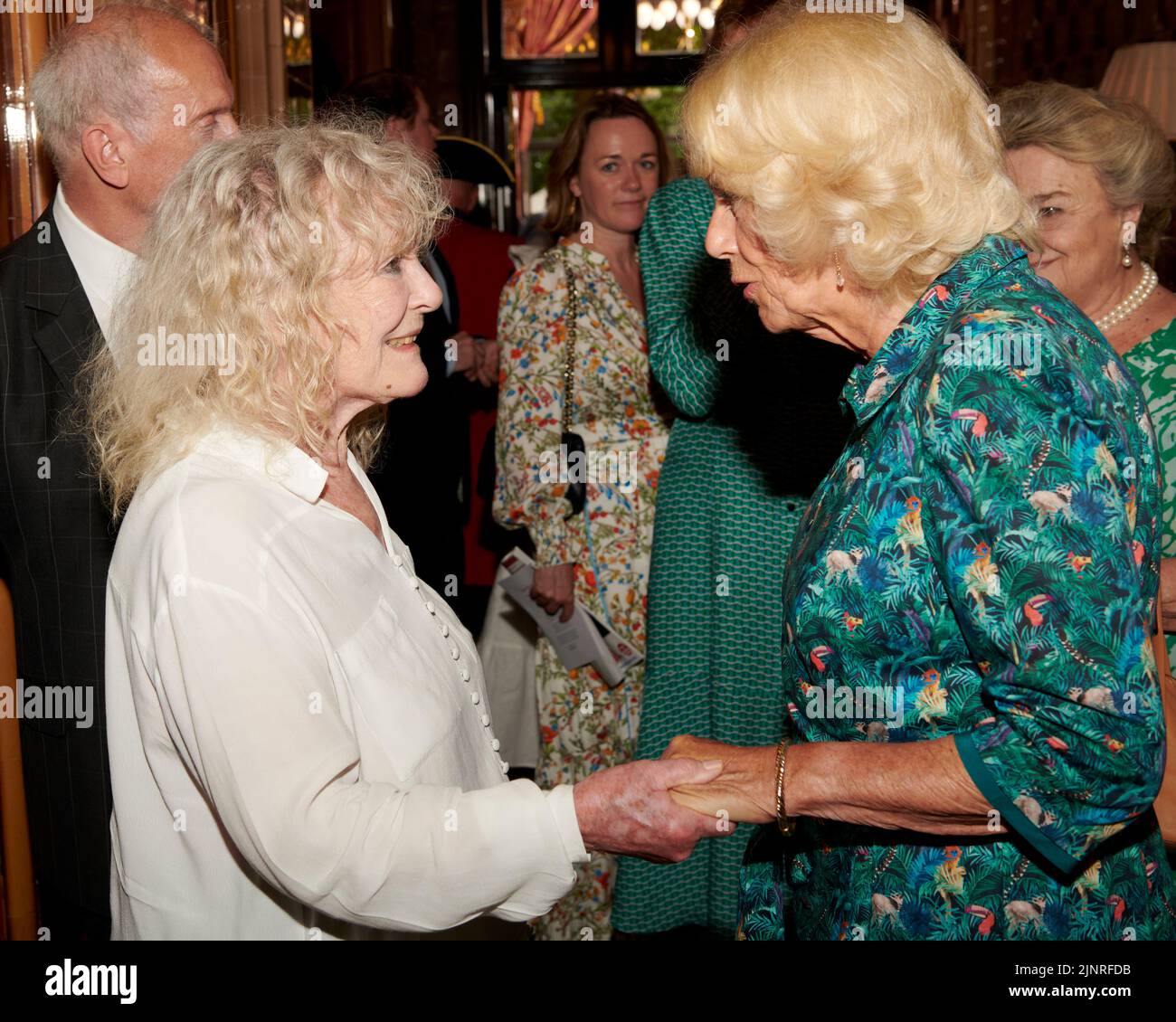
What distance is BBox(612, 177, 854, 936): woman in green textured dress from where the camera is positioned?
250 cm

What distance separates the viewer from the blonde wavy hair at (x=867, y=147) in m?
1.36

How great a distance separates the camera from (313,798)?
1.27m

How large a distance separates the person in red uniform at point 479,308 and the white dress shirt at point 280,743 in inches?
91.2

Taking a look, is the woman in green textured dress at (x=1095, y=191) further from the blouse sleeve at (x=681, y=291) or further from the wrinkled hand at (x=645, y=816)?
the wrinkled hand at (x=645, y=816)

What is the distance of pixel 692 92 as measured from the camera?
153 cm

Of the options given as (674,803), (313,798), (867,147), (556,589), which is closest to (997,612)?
(674,803)

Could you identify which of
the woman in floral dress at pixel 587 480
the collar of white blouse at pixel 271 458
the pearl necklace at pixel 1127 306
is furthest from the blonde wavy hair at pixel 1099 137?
the collar of white blouse at pixel 271 458

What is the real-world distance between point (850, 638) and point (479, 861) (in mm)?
502

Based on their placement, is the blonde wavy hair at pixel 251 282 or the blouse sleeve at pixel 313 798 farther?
the blonde wavy hair at pixel 251 282

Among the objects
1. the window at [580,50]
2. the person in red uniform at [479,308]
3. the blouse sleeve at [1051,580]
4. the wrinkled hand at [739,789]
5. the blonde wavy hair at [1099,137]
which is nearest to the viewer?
the blouse sleeve at [1051,580]

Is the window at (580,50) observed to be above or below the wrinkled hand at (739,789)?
above

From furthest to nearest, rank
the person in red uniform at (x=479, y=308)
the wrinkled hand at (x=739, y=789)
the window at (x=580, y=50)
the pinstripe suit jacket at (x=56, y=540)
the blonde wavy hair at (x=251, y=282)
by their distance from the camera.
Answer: the window at (x=580, y=50)
the person in red uniform at (x=479, y=308)
the pinstripe suit jacket at (x=56, y=540)
the blonde wavy hair at (x=251, y=282)
the wrinkled hand at (x=739, y=789)
